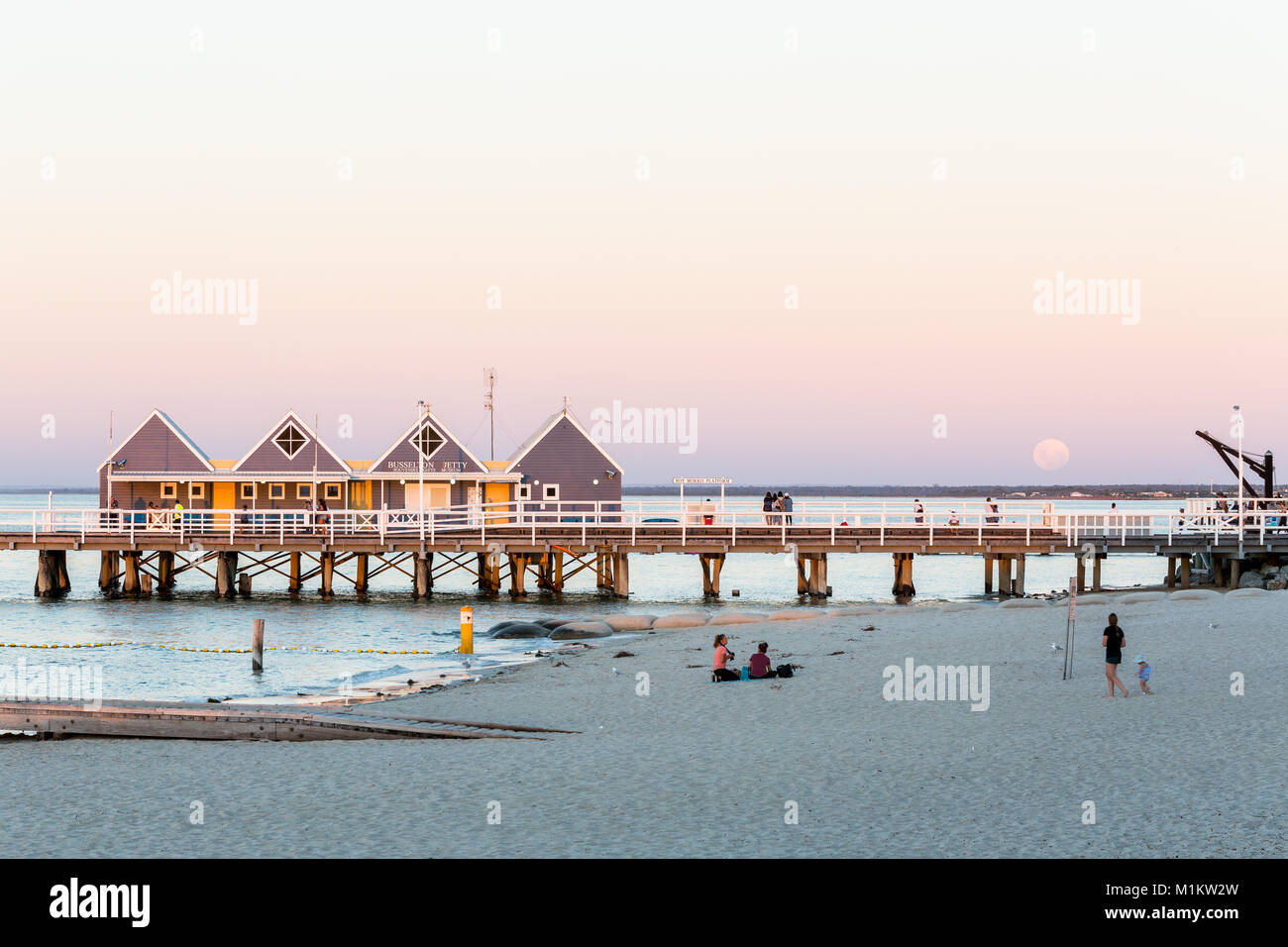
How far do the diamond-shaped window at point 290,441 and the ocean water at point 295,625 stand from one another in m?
6.35

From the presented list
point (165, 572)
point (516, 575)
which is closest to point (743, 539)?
point (516, 575)

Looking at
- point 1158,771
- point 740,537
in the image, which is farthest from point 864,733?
point 740,537

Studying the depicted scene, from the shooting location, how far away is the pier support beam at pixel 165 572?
48000mm

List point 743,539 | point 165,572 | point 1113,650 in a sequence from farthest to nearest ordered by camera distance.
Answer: point 165,572
point 743,539
point 1113,650

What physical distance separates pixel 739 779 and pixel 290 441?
140ft

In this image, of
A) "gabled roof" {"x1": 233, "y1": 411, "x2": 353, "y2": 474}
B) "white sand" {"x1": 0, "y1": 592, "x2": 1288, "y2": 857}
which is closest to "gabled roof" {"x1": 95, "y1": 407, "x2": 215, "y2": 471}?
"gabled roof" {"x1": 233, "y1": 411, "x2": 353, "y2": 474}

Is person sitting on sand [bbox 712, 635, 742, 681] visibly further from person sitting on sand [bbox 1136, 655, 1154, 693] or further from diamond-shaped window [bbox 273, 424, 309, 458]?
diamond-shaped window [bbox 273, 424, 309, 458]

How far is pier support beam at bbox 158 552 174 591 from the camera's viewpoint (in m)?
48.0

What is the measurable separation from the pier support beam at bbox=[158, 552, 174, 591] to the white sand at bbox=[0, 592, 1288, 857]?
32172 mm

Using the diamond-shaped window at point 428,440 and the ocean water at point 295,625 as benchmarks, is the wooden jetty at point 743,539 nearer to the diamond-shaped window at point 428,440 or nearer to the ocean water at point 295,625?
the ocean water at point 295,625

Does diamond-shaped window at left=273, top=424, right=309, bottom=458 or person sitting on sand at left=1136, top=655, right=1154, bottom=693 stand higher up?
diamond-shaped window at left=273, top=424, right=309, bottom=458

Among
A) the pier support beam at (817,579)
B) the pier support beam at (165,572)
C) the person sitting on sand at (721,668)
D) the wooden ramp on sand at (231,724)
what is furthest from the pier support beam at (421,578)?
the wooden ramp on sand at (231,724)

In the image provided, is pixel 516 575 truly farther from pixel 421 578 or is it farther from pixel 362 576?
pixel 362 576

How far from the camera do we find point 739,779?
12.6m
